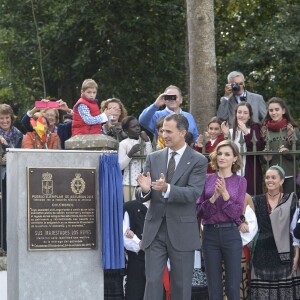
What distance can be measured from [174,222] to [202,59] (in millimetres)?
5829

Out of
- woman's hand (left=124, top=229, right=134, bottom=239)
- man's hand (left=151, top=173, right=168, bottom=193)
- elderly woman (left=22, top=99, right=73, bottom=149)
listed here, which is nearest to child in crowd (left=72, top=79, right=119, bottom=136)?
elderly woman (left=22, top=99, right=73, bottom=149)

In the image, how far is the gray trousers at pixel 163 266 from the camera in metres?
11.3

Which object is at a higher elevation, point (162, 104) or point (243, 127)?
point (162, 104)

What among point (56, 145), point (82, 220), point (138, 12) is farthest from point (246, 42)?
point (82, 220)

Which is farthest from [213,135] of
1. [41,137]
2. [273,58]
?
[273,58]

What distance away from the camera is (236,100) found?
14.7m

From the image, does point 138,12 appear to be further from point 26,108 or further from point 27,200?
point 27,200

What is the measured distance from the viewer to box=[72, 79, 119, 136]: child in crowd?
13.0 metres

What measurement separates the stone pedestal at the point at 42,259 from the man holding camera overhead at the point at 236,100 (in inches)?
124

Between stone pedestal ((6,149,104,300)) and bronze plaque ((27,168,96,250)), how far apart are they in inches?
2.3

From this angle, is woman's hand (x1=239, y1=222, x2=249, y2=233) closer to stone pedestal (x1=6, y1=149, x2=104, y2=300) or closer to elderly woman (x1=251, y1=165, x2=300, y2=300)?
elderly woman (x1=251, y1=165, x2=300, y2=300)

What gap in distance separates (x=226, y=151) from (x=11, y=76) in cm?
1315

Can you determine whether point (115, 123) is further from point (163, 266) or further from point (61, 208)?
point (163, 266)

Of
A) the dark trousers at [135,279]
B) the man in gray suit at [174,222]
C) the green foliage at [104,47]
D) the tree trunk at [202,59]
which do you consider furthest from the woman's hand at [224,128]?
the green foliage at [104,47]
